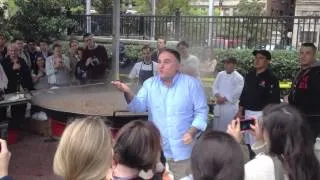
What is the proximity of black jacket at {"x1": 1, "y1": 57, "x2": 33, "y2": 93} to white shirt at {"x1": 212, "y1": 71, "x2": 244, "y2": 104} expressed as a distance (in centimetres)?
343

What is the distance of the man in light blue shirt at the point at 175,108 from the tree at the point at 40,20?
12284 mm

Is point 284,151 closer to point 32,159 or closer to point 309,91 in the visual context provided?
point 309,91

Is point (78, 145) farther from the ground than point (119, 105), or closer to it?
farther from the ground

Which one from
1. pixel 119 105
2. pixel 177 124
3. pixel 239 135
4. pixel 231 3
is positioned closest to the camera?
pixel 239 135

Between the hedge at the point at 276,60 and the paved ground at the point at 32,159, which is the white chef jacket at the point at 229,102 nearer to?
the paved ground at the point at 32,159

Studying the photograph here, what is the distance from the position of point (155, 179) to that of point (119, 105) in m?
4.22

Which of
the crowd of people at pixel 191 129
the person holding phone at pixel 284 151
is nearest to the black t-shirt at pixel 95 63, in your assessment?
the crowd of people at pixel 191 129

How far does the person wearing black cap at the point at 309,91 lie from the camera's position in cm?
507

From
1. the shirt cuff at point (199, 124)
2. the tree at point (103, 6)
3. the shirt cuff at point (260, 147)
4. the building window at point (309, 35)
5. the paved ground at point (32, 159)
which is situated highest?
the tree at point (103, 6)

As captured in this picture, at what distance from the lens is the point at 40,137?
8.08 metres

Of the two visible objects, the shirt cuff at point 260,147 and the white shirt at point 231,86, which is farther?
the white shirt at point 231,86

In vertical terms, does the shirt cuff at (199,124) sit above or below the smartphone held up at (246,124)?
below

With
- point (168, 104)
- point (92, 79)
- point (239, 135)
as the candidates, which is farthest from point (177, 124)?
point (92, 79)

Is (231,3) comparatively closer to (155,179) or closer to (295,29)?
(295,29)
